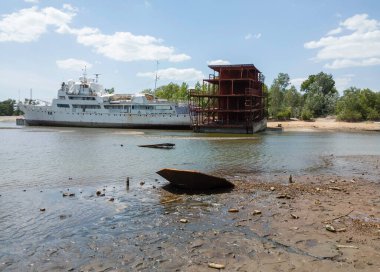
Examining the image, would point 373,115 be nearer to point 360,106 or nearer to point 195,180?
point 360,106

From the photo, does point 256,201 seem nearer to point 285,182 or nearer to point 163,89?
point 285,182

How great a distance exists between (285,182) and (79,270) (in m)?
12.0

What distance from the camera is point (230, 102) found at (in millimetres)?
63156

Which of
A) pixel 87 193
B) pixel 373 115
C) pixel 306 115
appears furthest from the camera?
pixel 306 115

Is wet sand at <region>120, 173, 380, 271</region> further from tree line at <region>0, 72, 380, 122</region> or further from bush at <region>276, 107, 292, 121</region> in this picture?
bush at <region>276, 107, 292, 121</region>

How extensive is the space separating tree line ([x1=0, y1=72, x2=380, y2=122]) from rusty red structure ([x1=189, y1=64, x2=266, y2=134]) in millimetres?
3887

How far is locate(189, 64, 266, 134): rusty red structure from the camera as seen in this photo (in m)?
58.8

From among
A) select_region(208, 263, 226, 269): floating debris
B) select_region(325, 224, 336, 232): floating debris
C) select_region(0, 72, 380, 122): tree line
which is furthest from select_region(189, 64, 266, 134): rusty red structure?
select_region(208, 263, 226, 269): floating debris

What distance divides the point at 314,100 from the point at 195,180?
95.6 m

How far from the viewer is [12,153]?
102 ft

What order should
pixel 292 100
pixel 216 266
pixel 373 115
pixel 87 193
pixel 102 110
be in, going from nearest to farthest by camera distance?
pixel 216 266, pixel 87 193, pixel 102 110, pixel 373 115, pixel 292 100

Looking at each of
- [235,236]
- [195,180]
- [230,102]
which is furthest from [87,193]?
[230,102]

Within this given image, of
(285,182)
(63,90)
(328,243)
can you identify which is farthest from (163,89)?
(328,243)

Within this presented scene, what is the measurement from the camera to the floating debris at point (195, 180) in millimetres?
15242
